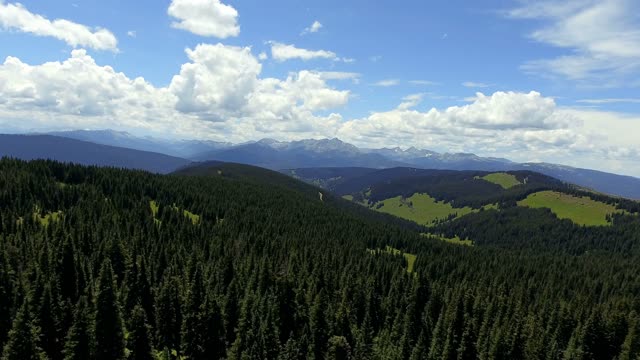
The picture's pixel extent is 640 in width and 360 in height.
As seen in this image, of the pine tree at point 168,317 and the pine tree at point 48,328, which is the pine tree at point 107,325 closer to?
the pine tree at point 48,328

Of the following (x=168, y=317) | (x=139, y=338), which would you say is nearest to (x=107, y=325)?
(x=139, y=338)

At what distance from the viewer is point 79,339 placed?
5406 centimetres

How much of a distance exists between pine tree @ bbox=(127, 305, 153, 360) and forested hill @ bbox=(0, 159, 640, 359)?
0.15 meters

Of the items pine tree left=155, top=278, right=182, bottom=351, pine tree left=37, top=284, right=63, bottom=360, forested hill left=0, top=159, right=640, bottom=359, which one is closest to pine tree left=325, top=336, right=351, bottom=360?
forested hill left=0, top=159, right=640, bottom=359

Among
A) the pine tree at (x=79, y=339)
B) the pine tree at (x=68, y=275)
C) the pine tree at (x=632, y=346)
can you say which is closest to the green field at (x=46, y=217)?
the pine tree at (x=68, y=275)

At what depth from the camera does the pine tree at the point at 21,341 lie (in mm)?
48594

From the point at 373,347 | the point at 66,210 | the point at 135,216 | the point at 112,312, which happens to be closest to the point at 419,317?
the point at 373,347

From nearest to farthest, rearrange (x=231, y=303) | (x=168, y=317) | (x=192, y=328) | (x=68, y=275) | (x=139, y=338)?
(x=139, y=338), (x=192, y=328), (x=168, y=317), (x=231, y=303), (x=68, y=275)

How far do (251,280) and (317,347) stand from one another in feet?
84.1

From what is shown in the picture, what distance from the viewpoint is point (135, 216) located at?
551 ft

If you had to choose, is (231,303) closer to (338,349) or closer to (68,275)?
(338,349)

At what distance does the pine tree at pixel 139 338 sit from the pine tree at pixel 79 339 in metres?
5.35

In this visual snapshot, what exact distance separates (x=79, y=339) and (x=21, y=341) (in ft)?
21.0

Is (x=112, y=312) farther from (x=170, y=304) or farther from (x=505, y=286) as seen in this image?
(x=505, y=286)
